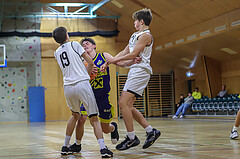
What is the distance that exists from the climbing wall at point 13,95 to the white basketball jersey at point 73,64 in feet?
48.5

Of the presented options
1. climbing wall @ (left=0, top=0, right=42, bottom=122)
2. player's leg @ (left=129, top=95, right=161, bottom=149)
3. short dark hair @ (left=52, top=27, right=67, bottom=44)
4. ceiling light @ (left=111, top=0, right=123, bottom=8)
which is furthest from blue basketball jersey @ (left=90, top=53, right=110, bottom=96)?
climbing wall @ (left=0, top=0, right=42, bottom=122)

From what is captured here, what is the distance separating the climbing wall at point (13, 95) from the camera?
17969 millimetres

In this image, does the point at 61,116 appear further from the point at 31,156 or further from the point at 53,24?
the point at 31,156

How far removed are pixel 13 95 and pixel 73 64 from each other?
15.0 metres

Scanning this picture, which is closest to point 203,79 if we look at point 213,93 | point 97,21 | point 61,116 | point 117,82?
point 213,93

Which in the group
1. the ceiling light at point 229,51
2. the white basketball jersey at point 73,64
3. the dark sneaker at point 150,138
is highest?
the ceiling light at point 229,51

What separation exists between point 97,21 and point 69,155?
15064 mm

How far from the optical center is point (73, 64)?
154 inches

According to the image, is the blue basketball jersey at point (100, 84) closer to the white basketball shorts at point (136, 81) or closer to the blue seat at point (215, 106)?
the white basketball shorts at point (136, 81)

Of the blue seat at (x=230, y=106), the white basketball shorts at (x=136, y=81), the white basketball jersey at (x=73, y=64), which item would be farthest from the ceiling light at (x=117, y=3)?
the white basketball jersey at (x=73, y=64)

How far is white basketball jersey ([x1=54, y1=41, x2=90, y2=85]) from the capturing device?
389 cm

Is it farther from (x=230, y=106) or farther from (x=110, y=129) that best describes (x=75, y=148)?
(x=230, y=106)

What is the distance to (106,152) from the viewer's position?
12.0ft

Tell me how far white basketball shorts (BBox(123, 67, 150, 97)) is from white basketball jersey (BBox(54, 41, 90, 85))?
21.5 inches
